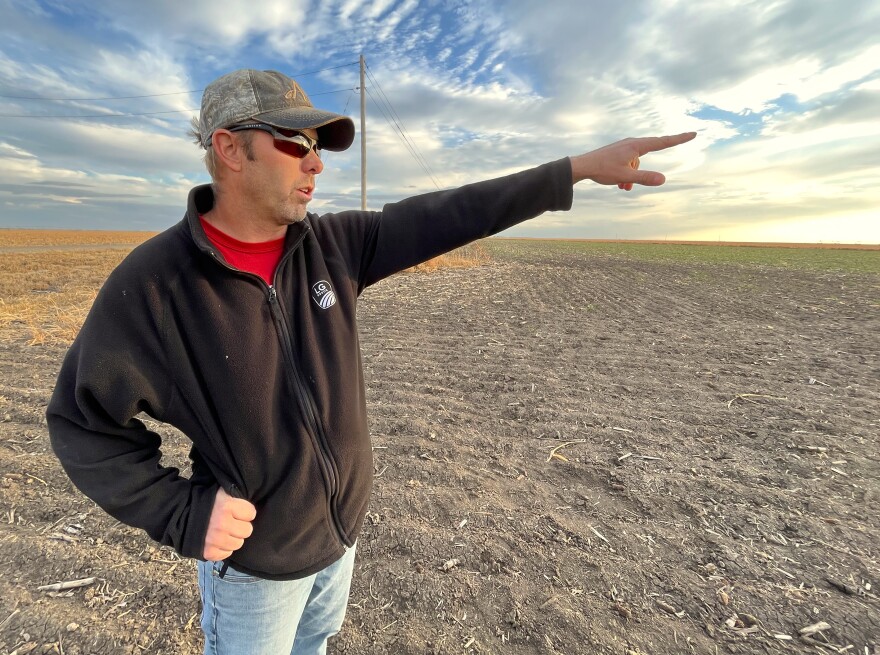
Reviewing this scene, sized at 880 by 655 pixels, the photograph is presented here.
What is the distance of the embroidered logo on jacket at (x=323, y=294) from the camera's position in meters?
1.42

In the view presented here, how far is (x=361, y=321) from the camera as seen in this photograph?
322 inches

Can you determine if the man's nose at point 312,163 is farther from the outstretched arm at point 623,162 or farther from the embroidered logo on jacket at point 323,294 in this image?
the outstretched arm at point 623,162

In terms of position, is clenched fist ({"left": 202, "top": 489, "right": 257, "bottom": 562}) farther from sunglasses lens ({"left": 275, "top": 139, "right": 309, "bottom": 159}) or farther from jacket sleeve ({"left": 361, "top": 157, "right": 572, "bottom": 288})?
sunglasses lens ({"left": 275, "top": 139, "right": 309, "bottom": 159})

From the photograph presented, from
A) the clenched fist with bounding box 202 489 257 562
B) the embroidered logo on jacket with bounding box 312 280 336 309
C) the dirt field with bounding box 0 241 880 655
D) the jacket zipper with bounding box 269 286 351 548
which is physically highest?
the embroidered logo on jacket with bounding box 312 280 336 309

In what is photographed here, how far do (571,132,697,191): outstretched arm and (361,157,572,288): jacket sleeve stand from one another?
7 cm

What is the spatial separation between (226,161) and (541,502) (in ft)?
8.88

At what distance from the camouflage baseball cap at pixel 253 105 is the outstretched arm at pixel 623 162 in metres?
0.79

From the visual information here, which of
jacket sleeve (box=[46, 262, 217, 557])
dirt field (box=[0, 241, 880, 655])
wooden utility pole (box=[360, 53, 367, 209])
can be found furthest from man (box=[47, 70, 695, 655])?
wooden utility pole (box=[360, 53, 367, 209])

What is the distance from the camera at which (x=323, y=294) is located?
1.43 meters

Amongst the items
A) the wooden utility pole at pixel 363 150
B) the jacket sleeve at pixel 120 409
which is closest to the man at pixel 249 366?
the jacket sleeve at pixel 120 409

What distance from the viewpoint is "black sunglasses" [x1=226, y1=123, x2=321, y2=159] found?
1279mm

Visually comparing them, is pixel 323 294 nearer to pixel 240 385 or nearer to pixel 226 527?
pixel 240 385

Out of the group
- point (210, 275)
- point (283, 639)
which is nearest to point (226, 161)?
point (210, 275)

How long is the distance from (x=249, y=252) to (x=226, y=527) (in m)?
0.75
